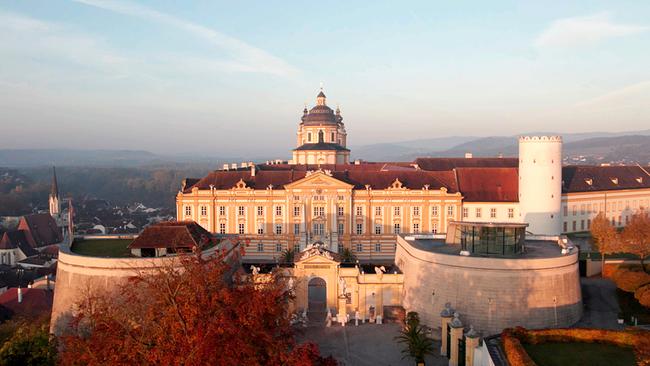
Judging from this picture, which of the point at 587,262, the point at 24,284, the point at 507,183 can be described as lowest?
the point at 24,284

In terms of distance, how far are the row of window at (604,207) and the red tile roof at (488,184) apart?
17.7 feet

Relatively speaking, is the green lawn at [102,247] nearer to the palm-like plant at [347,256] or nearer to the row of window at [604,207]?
the palm-like plant at [347,256]

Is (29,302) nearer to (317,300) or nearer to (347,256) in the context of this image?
(317,300)

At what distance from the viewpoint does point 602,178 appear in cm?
5728

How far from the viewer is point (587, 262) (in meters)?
39.9

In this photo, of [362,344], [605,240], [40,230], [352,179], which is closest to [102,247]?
[362,344]

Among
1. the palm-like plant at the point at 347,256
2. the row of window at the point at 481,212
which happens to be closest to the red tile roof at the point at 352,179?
the row of window at the point at 481,212

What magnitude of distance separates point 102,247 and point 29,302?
36.6 ft

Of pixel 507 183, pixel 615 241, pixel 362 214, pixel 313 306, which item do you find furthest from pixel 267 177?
pixel 615 241

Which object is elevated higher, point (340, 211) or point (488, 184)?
point (488, 184)

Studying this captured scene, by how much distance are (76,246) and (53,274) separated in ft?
63.4

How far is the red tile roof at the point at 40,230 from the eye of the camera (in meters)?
75.9

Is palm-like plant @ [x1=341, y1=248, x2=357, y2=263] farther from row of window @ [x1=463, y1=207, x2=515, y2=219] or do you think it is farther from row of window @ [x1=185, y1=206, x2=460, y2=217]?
row of window @ [x1=463, y1=207, x2=515, y2=219]

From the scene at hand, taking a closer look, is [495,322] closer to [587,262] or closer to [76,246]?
[587,262]
